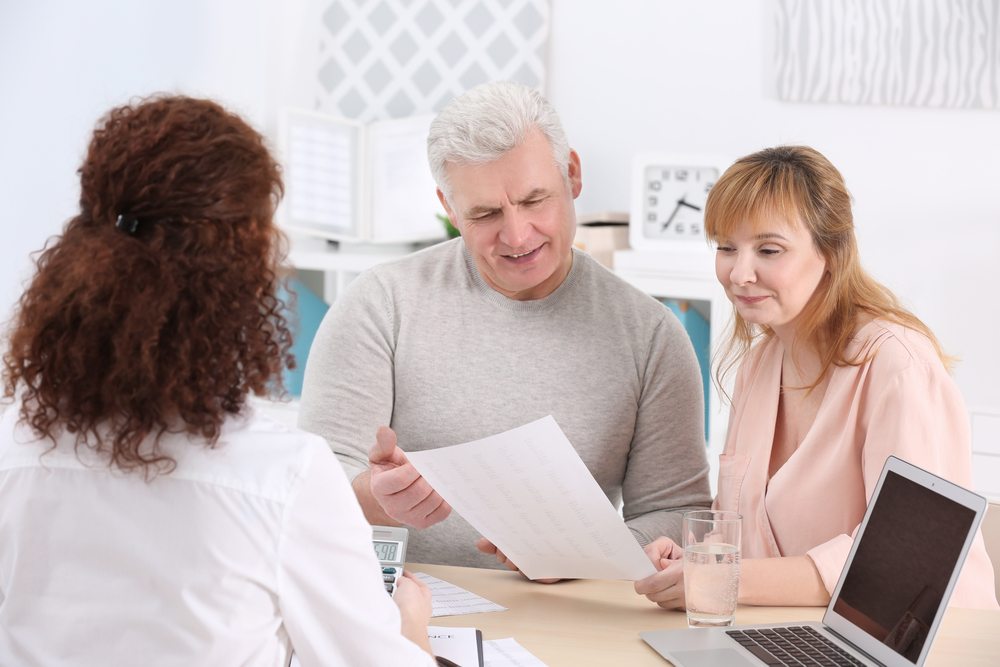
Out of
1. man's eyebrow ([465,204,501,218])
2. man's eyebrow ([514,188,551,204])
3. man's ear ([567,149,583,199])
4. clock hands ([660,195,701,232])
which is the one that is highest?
man's ear ([567,149,583,199])

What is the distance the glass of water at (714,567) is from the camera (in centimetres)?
106

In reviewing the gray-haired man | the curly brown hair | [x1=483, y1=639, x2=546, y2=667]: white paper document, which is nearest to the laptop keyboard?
[x1=483, y1=639, x2=546, y2=667]: white paper document

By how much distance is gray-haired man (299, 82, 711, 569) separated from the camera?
143cm

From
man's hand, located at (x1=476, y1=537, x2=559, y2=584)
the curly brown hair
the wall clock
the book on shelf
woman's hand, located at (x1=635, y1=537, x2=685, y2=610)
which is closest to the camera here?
the curly brown hair

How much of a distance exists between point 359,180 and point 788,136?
4.72ft

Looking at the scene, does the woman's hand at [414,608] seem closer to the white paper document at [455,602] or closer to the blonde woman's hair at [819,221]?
the white paper document at [455,602]

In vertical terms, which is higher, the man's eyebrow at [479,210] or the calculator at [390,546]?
the man's eyebrow at [479,210]

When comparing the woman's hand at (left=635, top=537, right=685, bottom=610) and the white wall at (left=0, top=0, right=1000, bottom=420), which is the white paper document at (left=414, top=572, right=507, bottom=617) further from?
the white wall at (left=0, top=0, right=1000, bottom=420)

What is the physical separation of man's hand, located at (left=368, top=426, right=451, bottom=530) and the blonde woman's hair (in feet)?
1.96

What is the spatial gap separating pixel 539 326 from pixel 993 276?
6.03 ft

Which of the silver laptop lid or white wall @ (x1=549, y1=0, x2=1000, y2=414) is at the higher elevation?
white wall @ (x1=549, y1=0, x2=1000, y2=414)

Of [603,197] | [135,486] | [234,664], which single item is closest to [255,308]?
[135,486]

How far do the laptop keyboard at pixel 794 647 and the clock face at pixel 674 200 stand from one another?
1.76 meters

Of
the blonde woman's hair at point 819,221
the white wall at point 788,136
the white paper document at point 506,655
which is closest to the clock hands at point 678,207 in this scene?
the white wall at point 788,136
